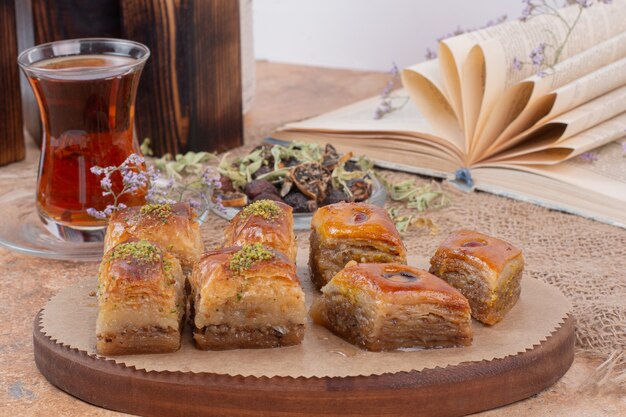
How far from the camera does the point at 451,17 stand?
3541mm

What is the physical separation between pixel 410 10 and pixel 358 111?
110 centimetres

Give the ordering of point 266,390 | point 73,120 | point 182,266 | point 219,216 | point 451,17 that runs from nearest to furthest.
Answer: point 266,390 < point 182,266 < point 73,120 < point 219,216 < point 451,17

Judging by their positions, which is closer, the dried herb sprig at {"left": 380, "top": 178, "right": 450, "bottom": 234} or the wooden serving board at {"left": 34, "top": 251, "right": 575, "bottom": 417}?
the wooden serving board at {"left": 34, "top": 251, "right": 575, "bottom": 417}

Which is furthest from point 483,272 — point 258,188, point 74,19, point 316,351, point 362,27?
point 362,27

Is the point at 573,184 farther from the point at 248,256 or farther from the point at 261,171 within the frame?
the point at 248,256

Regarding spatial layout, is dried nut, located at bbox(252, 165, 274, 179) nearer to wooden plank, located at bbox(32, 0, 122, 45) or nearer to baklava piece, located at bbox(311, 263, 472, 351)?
wooden plank, located at bbox(32, 0, 122, 45)

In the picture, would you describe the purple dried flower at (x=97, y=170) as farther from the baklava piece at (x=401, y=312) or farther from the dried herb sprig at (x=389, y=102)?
the dried herb sprig at (x=389, y=102)

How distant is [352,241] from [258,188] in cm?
57

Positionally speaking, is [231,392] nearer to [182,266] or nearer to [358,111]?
[182,266]

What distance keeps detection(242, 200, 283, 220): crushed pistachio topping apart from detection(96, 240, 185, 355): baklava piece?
263 millimetres

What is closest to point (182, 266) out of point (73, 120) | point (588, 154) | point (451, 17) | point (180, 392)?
point (180, 392)

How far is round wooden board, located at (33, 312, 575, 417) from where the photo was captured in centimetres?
127

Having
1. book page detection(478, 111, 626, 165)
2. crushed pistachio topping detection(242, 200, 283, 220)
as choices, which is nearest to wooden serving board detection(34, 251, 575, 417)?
crushed pistachio topping detection(242, 200, 283, 220)

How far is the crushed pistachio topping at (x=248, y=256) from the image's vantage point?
53.3 inches
